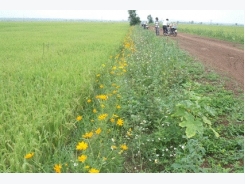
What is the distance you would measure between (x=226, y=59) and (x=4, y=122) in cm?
688

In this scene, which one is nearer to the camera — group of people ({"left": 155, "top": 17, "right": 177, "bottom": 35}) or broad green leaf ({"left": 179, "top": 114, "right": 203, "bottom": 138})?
broad green leaf ({"left": 179, "top": 114, "right": 203, "bottom": 138})

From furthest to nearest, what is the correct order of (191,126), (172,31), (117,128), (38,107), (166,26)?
(172,31)
(166,26)
(38,107)
(117,128)
(191,126)

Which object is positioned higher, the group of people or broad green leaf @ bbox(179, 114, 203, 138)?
the group of people

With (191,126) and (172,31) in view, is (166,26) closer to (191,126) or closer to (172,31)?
(172,31)

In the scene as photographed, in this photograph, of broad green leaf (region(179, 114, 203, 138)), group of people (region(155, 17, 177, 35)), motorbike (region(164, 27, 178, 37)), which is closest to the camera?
broad green leaf (region(179, 114, 203, 138))

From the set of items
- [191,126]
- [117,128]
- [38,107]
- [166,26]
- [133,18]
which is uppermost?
[133,18]

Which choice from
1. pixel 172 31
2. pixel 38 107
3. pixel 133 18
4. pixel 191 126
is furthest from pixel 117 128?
pixel 133 18

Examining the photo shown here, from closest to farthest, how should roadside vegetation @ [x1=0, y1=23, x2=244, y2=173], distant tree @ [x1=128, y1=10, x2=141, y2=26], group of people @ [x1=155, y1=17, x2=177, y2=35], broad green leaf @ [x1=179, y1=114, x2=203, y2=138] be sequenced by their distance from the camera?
roadside vegetation @ [x1=0, y1=23, x2=244, y2=173] < broad green leaf @ [x1=179, y1=114, x2=203, y2=138] < group of people @ [x1=155, y1=17, x2=177, y2=35] < distant tree @ [x1=128, y1=10, x2=141, y2=26]

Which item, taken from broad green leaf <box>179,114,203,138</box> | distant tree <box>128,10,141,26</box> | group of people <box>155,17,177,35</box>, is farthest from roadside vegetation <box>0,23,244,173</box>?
distant tree <box>128,10,141,26</box>

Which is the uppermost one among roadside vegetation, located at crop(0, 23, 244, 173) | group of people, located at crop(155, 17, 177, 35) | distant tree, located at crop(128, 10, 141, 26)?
distant tree, located at crop(128, 10, 141, 26)

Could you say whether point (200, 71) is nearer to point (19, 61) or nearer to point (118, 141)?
point (118, 141)

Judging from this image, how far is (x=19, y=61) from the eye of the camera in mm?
6160

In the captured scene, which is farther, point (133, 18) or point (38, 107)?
point (133, 18)

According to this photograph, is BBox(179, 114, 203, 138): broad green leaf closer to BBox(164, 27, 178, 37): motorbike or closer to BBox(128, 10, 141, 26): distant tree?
BBox(164, 27, 178, 37): motorbike
